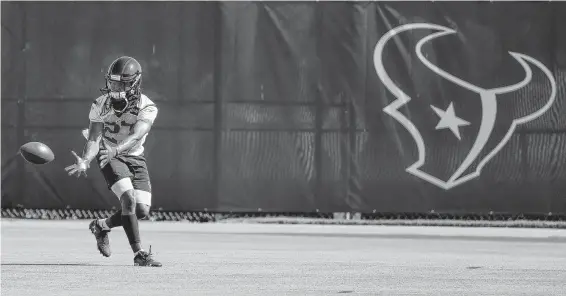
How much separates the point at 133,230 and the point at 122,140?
2.80 feet

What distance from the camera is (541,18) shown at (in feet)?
56.7

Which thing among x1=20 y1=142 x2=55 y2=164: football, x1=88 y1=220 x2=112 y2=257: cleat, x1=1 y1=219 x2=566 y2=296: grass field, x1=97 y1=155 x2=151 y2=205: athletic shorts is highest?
x1=20 y1=142 x2=55 y2=164: football

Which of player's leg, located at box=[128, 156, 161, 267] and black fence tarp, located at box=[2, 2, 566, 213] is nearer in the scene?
player's leg, located at box=[128, 156, 161, 267]

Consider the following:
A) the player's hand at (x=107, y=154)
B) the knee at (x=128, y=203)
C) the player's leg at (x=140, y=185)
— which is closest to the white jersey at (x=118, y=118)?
the player's leg at (x=140, y=185)

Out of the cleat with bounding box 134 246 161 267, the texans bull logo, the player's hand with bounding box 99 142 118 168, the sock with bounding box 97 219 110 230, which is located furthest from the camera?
the texans bull logo

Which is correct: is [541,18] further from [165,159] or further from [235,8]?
[165,159]

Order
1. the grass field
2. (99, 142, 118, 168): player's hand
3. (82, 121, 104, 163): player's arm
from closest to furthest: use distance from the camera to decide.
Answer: the grass field → (99, 142, 118, 168): player's hand → (82, 121, 104, 163): player's arm

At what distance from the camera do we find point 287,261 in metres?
12.7

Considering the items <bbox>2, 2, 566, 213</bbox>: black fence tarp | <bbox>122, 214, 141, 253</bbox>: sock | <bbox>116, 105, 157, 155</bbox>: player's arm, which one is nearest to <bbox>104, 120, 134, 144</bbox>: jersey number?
<bbox>116, 105, 157, 155</bbox>: player's arm

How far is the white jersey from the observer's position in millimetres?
12156

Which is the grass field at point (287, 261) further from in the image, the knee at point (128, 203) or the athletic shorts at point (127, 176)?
the athletic shorts at point (127, 176)

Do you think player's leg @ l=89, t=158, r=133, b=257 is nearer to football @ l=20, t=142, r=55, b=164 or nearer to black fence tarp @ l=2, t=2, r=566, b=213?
football @ l=20, t=142, r=55, b=164

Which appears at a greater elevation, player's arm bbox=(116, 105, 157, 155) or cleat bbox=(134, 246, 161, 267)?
player's arm bbox=(116, 105, 157, 155)

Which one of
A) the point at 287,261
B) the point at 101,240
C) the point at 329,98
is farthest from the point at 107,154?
the point at 329,98
